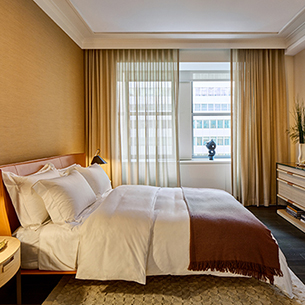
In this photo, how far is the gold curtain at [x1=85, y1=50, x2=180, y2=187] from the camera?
13.6ft

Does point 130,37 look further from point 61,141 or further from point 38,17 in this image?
point 61,141

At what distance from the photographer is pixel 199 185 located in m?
4.45

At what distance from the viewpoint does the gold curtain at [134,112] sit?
415 cm

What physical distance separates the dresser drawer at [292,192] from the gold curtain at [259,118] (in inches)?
14.5

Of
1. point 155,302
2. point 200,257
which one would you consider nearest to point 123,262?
point 155,302

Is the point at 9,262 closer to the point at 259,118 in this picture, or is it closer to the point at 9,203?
the point at 9,203

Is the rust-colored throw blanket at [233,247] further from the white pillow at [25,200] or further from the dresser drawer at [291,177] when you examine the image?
the dresser drawer at [291,177]

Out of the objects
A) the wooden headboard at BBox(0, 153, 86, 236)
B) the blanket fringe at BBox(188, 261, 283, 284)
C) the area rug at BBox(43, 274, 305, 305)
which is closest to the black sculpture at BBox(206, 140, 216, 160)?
the area rug at BBox(43, 274, 305, 305)

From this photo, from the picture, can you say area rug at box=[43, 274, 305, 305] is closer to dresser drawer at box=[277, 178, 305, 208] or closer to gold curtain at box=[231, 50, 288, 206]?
dresser drawer at box=[277, 178, 305, 208]

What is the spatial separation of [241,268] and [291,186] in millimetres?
2136

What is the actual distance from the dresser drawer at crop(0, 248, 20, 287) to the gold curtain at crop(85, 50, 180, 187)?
259 cm

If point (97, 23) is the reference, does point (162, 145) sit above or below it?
below

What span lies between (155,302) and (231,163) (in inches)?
114

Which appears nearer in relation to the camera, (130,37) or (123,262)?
(123,262)
